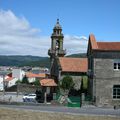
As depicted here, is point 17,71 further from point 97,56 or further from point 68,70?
point 97,56

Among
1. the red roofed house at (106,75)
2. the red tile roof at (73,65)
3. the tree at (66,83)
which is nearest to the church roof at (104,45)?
the red roofed house at (106,75)

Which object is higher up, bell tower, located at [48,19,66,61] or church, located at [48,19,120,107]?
bell tower, located at [48,19,66,61]

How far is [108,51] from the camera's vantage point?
154 feet

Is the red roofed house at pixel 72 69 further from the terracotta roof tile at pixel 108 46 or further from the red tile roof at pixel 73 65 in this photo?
the terracotta roof tile at pixel 108 46

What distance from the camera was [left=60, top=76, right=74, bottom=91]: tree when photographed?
2426 inches

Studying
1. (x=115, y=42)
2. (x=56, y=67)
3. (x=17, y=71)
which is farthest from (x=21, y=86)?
(x=17, y=71)

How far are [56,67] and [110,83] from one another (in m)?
22.5

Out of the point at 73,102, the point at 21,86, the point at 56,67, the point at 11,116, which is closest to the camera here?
the point at 11,116

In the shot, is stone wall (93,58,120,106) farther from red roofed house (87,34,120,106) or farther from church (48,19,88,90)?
church (48,19,88,90)

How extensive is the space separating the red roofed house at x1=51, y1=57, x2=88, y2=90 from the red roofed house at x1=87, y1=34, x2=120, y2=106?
1572 cm

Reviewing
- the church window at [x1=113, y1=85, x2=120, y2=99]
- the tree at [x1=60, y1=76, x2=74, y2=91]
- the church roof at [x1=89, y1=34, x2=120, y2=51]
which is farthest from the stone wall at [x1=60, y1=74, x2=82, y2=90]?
the church window at [x1=113, y1=85, x2=120, y2=99]

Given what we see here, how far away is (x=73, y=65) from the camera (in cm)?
6600

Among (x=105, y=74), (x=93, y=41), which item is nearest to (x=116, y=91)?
(x=105, y=74)

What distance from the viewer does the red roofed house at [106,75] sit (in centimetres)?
4706
